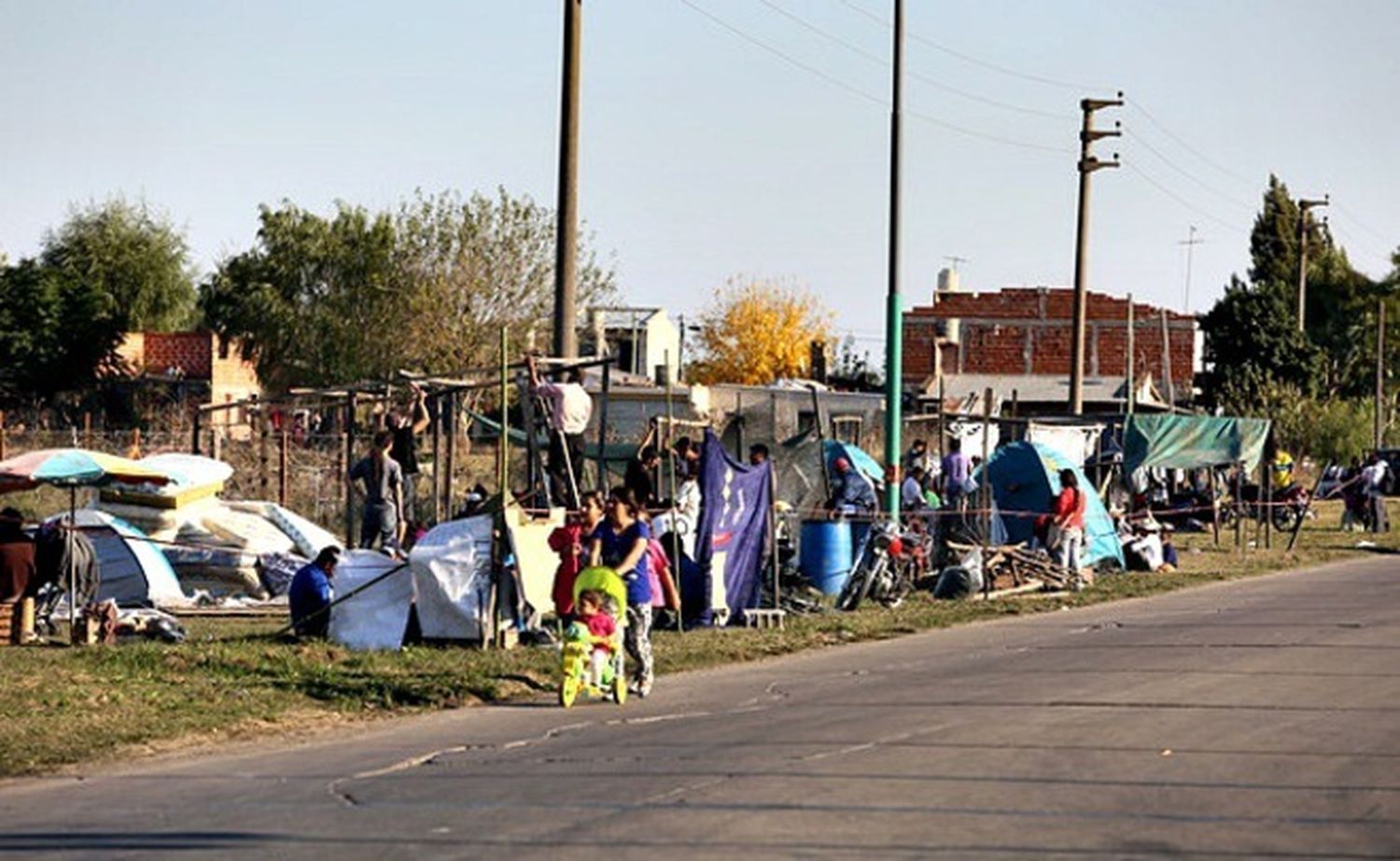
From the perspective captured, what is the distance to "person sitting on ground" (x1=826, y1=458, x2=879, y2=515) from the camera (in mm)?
29328

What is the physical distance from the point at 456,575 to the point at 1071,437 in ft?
76.4

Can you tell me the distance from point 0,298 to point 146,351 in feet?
17.1

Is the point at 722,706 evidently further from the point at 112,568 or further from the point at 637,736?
the point at 112,568

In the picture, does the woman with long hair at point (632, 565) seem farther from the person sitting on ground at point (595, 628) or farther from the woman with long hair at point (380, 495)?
the woman with long hair at point (380, 495)

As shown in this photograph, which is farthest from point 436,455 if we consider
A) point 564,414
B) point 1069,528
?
point 1069,528

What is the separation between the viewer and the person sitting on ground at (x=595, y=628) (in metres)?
16.5

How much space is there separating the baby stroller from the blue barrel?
29.7 ft

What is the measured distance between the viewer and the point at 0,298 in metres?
64.9

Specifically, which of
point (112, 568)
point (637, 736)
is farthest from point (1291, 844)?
point (112, 568)

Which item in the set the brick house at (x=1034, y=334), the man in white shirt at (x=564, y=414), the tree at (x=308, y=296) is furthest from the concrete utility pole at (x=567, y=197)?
the brick house at (x=1034, y=334)

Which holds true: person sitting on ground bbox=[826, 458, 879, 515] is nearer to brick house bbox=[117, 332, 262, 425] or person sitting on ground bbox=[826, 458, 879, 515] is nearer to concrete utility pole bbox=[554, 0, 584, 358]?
concrete utility pole bbox=[554, 0, 584, 358]

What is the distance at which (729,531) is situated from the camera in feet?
75.4

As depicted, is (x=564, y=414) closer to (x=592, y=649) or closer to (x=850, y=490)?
(x=592, y=649)

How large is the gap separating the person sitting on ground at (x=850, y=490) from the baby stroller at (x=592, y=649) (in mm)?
12440
